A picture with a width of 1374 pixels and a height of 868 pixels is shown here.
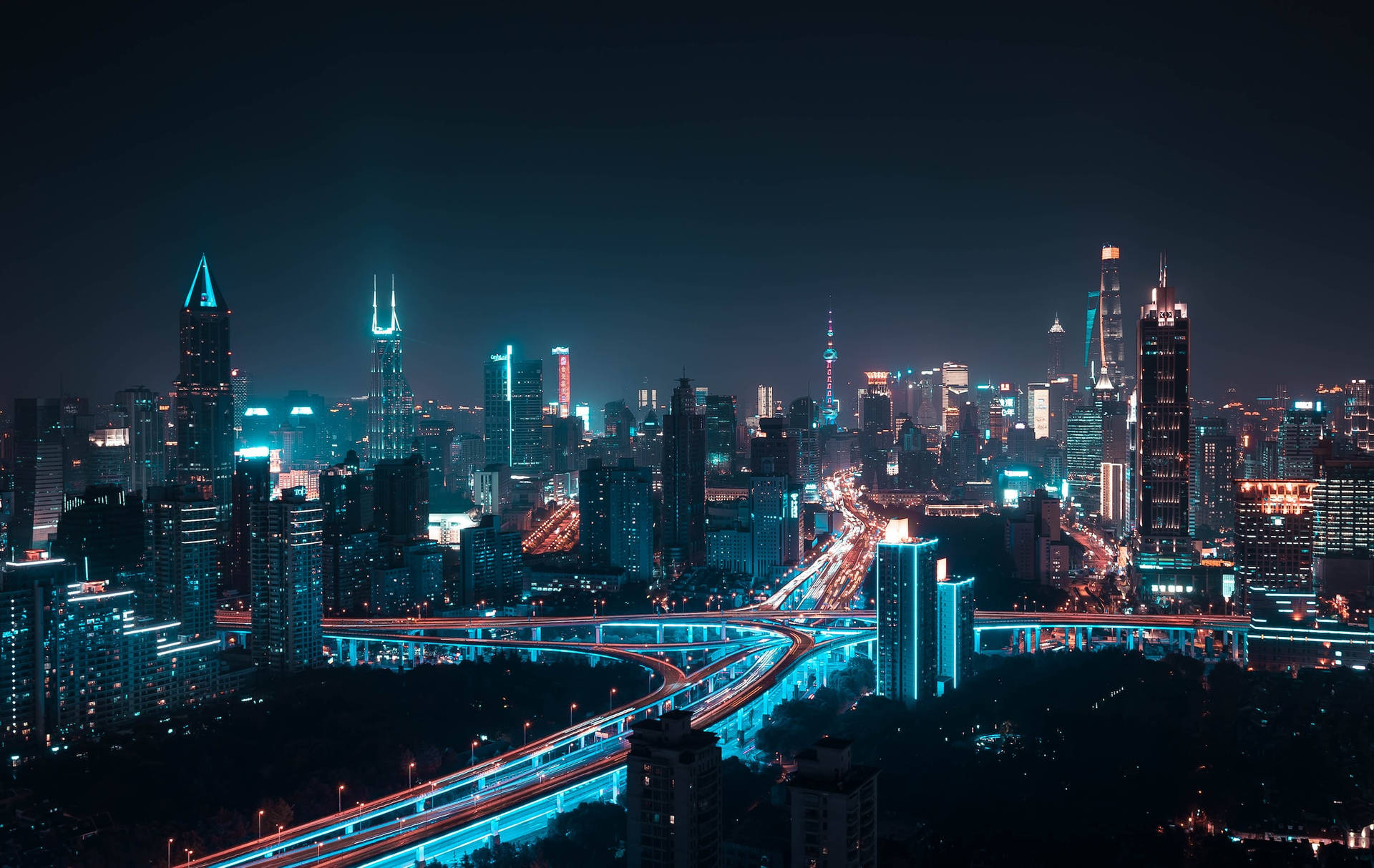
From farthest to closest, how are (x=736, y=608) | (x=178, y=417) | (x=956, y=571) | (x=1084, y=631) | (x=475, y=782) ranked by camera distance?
(x=178, y=417) → (x=956, y=571) → (x=736, y=608) → (x=1084, y=631) → (x=475, y=782)

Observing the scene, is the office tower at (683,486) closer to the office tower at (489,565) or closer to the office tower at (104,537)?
the office tower at (489,565)

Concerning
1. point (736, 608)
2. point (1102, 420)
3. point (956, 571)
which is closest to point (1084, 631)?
point (956, 571)

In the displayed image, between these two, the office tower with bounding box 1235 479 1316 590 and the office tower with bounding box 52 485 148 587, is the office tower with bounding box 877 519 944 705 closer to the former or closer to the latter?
the office tower with bounding box 1235 479 1316 590

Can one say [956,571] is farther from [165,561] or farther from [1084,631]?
[165,561]

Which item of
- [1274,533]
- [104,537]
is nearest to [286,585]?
[104,537]

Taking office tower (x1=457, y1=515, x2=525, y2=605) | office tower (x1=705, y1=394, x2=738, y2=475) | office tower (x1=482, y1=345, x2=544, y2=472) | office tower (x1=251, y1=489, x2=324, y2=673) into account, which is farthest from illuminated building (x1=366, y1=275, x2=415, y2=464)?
office tower (x1=251, y1=489, x2=324, y2=673)

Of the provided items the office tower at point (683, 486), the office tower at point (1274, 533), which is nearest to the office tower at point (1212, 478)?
the office tower at point (1274, 533)

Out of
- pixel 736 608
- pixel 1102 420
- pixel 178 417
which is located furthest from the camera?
pixel 1102 420
